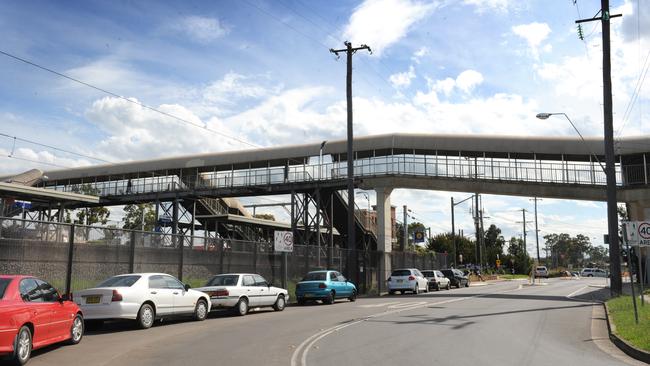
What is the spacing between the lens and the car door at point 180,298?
1586 centimetres

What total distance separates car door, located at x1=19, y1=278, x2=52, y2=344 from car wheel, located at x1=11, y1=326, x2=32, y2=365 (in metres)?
0.20

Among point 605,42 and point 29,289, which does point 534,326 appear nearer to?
point 29,289

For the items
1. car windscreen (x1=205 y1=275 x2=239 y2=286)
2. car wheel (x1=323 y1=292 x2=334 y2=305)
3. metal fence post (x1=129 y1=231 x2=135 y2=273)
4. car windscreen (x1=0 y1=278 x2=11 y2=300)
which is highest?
metal fence post (x1=129 y1=231 x2=135 y2=273)

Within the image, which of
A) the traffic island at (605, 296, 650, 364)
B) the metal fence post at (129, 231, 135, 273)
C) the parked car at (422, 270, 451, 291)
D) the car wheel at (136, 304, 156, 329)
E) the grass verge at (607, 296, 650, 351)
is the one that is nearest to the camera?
the traffic island at (605, 296, 650, 364)

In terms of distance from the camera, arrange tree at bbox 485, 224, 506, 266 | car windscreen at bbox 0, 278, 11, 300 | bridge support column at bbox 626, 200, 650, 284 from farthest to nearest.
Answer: tree at bbox 485, 224, 506, 266
bridge support column at bbox 626, 200, 650, 284
car windscreen at bbox 0, 278, 11, 300

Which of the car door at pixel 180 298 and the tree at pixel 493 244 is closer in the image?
the car door at pixel 180 298

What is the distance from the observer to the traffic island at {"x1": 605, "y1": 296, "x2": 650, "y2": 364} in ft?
34.7

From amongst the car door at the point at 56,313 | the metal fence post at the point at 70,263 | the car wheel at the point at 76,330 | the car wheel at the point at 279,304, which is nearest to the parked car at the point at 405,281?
the car wheel at the point at 279,304

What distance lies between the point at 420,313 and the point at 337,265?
46.5 feet

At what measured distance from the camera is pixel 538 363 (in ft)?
31.7

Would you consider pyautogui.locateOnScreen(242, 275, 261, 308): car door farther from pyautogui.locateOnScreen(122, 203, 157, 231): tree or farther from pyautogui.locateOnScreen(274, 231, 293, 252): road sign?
pyautogui.locateOnScreen(122, 203, 157, 231): tree

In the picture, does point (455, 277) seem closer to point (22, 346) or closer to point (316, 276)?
point (316, 276)

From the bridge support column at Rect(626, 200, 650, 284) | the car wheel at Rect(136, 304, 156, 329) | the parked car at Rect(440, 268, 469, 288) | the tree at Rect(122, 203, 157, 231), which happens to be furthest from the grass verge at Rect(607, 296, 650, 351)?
the tree at Rect(122, 203, 157, 231)

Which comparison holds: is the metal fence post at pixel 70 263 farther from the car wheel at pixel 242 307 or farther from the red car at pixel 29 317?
the red car at pixel 29 317
